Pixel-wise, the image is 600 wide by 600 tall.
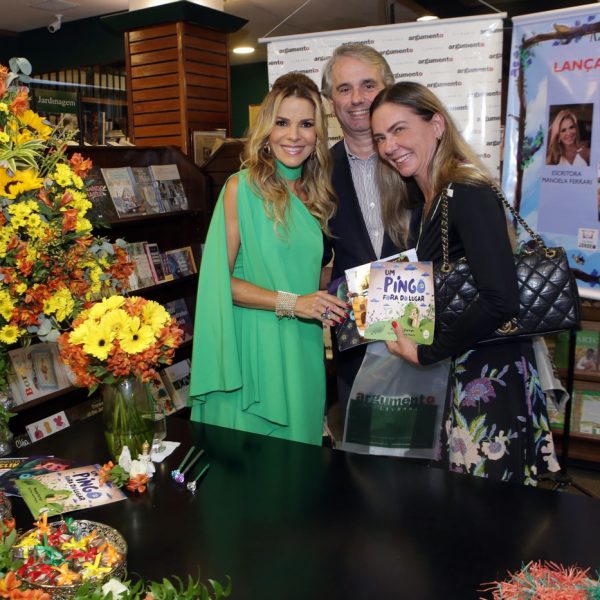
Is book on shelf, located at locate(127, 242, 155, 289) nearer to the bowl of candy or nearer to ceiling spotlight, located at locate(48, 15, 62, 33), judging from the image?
the bowl of candy

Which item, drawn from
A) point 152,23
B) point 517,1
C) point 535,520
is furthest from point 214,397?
point 517,1

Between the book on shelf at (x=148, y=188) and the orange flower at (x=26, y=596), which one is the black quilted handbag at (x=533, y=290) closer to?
the orange flower at (x=26, y=596)

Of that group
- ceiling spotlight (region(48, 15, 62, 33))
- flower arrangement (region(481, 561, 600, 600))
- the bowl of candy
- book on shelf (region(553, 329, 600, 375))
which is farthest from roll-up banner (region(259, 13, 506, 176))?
ceiling spotlight (region(48, 15, 62, 33))

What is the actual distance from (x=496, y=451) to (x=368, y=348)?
50cm

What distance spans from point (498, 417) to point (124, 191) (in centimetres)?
294

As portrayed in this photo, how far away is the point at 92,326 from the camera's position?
1.30 m

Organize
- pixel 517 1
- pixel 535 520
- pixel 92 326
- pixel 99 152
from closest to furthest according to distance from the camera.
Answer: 1. pixel 535 520
2. pixel 92 326
3. pixel 99 152
4. pixel 517 1

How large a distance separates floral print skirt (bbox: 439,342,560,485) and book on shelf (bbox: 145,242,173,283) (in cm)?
279

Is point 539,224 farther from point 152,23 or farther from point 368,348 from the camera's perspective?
point 152,23

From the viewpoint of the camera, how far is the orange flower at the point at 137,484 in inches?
52.4

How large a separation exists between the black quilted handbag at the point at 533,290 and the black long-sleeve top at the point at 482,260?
3 cm

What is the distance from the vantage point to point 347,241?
2193 millimetres

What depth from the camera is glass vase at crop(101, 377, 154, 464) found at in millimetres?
1389

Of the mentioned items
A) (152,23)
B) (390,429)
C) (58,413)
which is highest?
(152,23)
